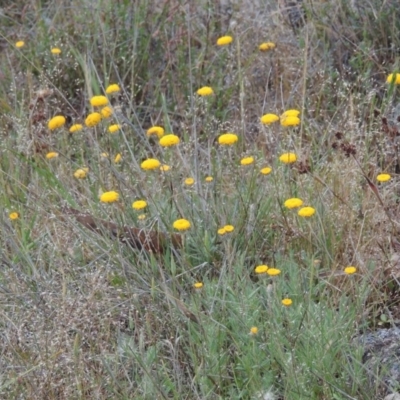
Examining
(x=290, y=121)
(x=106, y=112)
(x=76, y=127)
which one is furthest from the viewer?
(x=76, y=127)

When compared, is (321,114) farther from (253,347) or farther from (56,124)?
(253,347)

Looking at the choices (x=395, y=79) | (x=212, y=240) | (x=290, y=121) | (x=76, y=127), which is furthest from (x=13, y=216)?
(x=395, y=79)

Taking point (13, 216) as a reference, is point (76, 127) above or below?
above

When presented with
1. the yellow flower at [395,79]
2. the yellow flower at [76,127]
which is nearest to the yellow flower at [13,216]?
the yellow flower at [76,127]

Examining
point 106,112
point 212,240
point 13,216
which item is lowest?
point 212,240

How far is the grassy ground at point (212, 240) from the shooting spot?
2.49 metres

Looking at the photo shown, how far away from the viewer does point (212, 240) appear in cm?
302

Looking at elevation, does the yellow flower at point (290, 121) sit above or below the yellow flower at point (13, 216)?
above

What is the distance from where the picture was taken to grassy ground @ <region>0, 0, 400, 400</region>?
2488 millimetres

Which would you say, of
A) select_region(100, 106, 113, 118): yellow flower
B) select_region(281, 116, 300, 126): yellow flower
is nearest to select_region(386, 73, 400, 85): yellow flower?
select_region(281, 116, 300, 126): yellow flower

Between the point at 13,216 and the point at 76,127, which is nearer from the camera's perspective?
the point at 13,216

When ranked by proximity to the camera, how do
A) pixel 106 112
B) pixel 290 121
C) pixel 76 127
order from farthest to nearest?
pixel 76 127, pixel 106 112, pixel 290 121

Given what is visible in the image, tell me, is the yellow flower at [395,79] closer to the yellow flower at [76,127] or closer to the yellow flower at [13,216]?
the yellow flower at [76,127]

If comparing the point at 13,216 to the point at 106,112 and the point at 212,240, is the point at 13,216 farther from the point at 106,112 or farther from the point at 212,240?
the point at 212,240
